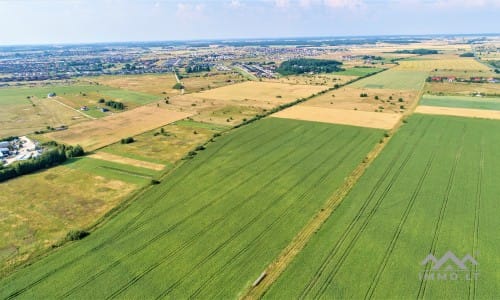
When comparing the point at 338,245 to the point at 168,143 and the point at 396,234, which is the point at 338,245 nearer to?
the point at 396,234

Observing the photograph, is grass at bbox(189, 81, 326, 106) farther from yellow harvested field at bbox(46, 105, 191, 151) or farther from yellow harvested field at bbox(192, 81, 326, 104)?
Result: yellow harvested field at bbox(46, 105, 191, 151)

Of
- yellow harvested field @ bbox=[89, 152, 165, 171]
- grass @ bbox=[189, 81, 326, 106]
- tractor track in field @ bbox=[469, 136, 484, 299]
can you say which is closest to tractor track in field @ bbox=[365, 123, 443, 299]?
tractor track in field @ bbox=[469, 136, 484, 299]

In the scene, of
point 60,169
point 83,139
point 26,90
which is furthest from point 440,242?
point 26,90

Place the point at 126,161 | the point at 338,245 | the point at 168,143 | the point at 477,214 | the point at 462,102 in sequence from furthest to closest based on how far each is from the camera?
the point at 462,102
the point at 168,143
the point at 126,161
the point at 477,214
the point at 338,245

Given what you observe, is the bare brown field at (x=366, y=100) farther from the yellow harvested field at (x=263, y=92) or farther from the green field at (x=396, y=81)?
the green field at (x=396, y=81)
